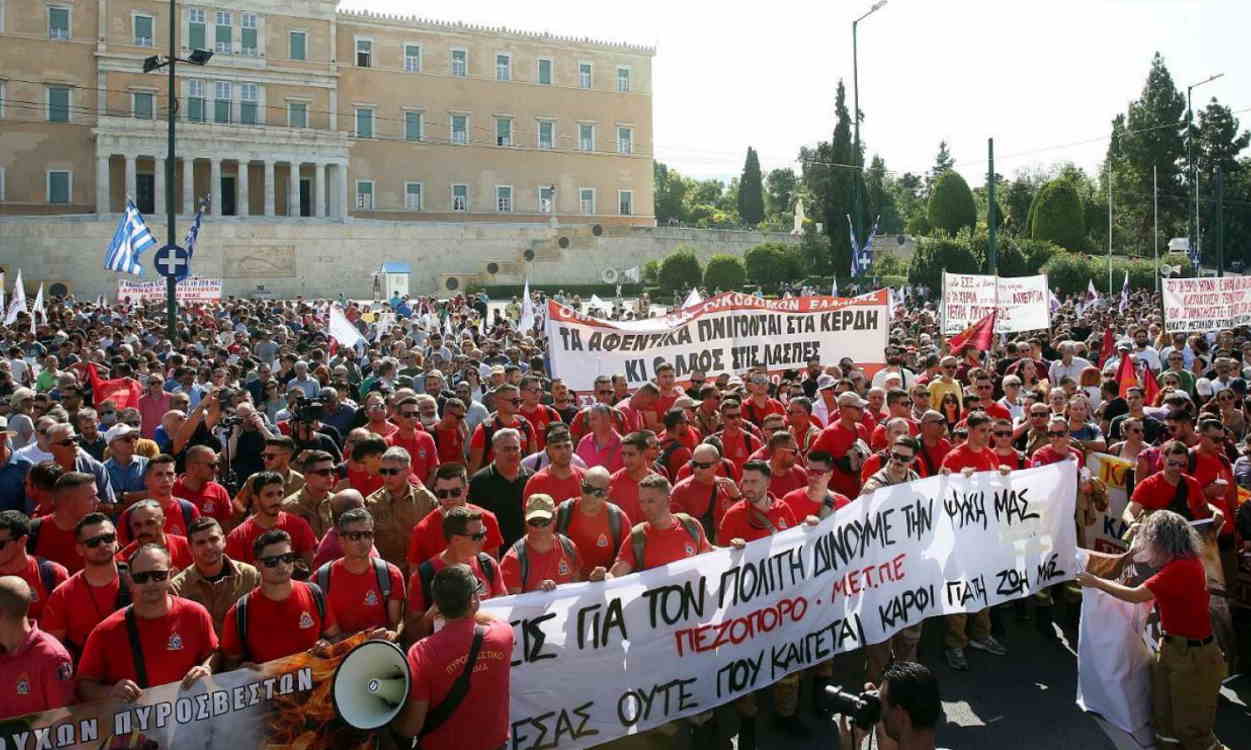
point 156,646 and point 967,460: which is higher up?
point 967,460

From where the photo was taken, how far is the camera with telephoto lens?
369cm

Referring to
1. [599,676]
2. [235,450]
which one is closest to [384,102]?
[235,450]

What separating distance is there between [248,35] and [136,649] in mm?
63691

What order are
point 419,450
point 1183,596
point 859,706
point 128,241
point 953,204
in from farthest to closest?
point 953,204 → point 128,241 → point 419,450 → point 1183,596 → point 859,706

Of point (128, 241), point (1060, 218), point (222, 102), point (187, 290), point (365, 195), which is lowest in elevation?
Answer: point (187, 290)

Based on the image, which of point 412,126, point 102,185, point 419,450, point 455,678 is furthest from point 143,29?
point 455,678

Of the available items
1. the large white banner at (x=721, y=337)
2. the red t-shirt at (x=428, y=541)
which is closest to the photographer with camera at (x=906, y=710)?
the red t-shirt at (x=428, y=541)

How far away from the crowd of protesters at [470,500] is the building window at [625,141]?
201 ft

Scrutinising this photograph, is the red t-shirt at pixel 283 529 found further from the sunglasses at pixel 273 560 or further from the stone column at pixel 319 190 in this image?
the stone column at pixel 319 190

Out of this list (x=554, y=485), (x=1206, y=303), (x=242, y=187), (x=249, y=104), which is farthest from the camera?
(x=249, y=104)

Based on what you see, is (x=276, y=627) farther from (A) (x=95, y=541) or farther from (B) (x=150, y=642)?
(A) (x=95, y=541)

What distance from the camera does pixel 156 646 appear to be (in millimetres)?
4453

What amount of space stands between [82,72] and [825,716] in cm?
6270

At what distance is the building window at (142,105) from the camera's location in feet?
195
